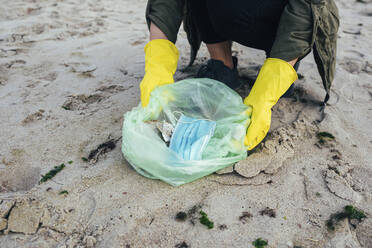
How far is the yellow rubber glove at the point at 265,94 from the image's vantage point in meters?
1.16

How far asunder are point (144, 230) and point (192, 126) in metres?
0.44

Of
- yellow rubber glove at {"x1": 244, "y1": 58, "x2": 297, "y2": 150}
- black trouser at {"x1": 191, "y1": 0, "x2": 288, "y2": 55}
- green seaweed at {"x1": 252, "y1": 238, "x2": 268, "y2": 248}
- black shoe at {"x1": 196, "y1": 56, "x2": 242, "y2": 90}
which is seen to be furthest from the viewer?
black shoe at {"x1": 196, "y1": 56, "x2": 242, "y2": 90}

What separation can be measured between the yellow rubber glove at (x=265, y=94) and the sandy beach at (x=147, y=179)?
90 millimetres

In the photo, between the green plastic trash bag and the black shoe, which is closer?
the green plastic trash bag

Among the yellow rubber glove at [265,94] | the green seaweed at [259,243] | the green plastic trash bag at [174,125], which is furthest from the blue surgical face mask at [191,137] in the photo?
the green seaweed at [259,243]

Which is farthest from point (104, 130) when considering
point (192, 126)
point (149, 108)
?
point (192, 126)

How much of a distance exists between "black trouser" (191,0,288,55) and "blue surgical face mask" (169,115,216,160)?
508mm

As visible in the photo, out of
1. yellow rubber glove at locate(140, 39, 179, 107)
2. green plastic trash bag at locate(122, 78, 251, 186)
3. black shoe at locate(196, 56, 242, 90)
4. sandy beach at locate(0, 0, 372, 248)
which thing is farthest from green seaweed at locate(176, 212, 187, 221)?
black shoe at locate(196, 56, 242, 90)

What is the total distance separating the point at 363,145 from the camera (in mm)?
1291

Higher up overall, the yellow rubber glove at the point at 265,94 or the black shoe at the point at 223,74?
the yellow rubber glove at the point at 265,94

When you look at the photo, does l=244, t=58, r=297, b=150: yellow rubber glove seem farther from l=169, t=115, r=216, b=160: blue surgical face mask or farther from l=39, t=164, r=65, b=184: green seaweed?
l=39, t=164, r=65, b=184: green seaweed

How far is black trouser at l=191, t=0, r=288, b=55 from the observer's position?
1.30 metres

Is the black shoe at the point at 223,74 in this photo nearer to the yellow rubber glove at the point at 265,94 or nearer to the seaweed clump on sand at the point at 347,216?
the yellow rubber glove at the point at 265,94

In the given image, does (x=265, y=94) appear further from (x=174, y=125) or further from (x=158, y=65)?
(x=158, y=65)
